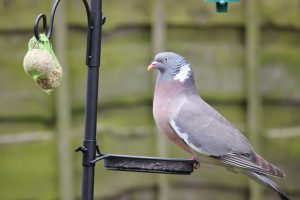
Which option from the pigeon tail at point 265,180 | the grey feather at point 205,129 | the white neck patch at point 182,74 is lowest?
the pigeon tail at point 265,180

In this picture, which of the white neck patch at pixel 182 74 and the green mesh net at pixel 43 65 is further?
the white neck patch at pixel 182 74

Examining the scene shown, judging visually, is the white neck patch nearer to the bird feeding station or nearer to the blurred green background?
the bird feeding station

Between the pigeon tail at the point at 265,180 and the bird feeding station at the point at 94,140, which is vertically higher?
the bird feeding station at the point at 94,140

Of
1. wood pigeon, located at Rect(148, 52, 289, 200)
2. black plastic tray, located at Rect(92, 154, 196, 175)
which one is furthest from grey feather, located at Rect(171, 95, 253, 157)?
black plastic tray, located at Rect(92, 154, 196, 175)

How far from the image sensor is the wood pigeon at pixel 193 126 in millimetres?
2805

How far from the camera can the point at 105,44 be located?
3.98m

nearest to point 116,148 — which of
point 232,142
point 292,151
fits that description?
point 292,151

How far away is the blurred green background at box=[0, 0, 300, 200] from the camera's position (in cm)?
386

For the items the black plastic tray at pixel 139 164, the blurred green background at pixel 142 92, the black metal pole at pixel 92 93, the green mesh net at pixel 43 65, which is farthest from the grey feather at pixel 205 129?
the blurred green background at pixel 142 92

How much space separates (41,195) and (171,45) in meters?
0.98

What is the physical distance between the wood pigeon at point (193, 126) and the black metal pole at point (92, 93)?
0.99 ft

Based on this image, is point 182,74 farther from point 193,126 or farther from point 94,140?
point 94,140

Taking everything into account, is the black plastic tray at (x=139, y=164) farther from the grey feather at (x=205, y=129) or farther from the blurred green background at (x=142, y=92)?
the blurred green background at (x=142, y=92)

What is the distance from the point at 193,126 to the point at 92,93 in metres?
0.48
